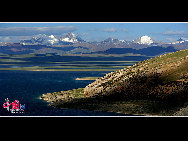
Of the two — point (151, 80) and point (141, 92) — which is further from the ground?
point (151, 80)

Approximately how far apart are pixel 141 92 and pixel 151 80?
504 cm

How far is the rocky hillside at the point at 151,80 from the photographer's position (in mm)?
72719

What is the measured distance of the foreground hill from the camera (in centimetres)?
6706

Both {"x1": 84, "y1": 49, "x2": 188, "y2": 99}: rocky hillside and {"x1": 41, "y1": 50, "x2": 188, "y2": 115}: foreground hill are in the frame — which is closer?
{"x1": 41, "y1": 50, "x2": 188, "y2": 115}: foreground hill

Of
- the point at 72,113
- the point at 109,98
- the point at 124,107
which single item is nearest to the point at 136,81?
the point at 109,98

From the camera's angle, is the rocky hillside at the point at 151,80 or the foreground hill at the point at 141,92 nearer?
the foreground hill at the point at 141,92

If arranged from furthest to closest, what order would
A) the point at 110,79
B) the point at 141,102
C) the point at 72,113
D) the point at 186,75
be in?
the point at 110,79 < the point at 186,75 < the point at 141,102 < the point at 72,113

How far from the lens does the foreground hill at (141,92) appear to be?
6706 centimetres

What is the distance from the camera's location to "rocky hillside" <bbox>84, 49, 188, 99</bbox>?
7272 centimetres

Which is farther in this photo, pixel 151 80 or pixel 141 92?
pixel 151 80

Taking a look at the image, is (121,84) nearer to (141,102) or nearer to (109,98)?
(109,98)

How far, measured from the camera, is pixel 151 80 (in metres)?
78.6

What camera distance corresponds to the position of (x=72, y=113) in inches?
2549

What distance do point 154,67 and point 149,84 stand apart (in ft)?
29.2
